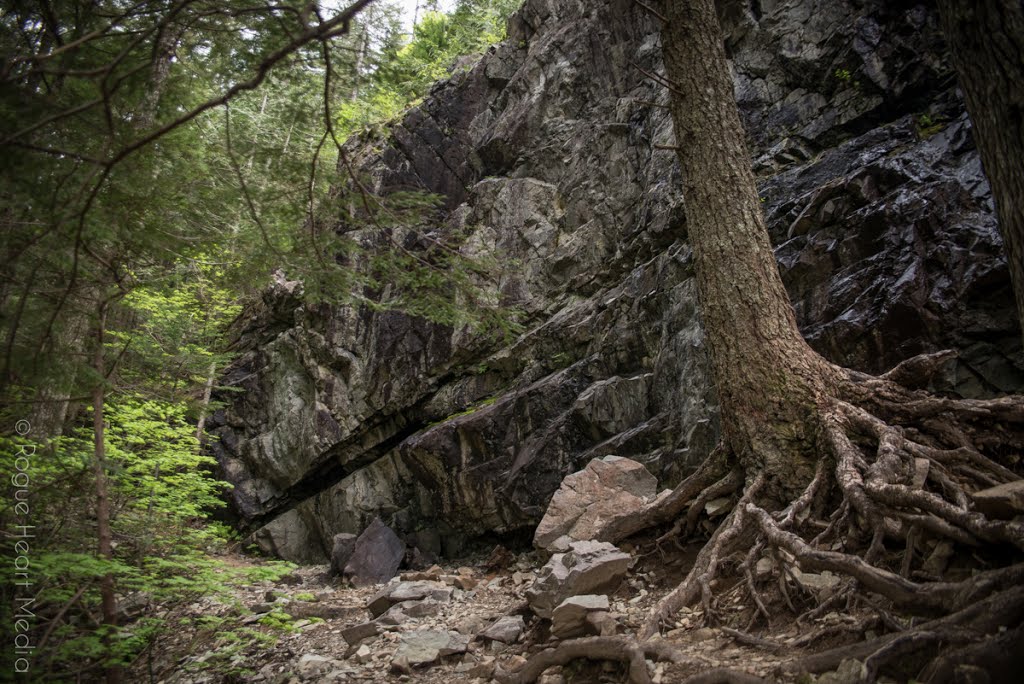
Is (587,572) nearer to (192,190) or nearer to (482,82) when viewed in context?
(192,190)

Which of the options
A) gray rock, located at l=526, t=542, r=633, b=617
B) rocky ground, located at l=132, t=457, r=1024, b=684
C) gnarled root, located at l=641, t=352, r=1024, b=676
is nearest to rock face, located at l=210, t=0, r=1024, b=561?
gnarled root, located at l=641, t=352, r=1024, b=676

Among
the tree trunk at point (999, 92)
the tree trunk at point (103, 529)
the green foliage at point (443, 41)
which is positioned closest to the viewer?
the tree trunk at point (999, 92)

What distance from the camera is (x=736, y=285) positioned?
15.7 ft

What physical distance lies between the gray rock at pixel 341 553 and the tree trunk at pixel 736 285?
33.3 ft

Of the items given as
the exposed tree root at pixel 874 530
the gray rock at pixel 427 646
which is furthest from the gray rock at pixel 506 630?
the exposed tree root at pixel 874 530

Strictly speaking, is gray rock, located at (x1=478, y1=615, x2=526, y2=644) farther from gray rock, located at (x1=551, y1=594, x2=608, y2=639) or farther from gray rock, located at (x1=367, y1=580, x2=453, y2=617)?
gray rock, located at (x1=367, y1=580, x2=453, y2=617)

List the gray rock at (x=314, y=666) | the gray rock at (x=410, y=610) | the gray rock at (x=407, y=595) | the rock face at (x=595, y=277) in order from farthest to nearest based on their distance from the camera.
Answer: the gray rock at (x=407, y=595) → the rock face at (x=595, y=277) → the gray rock at (x=410, y=610) → the gray rock at (x=314, y=666)

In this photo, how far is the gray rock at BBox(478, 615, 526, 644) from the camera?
4956 mm

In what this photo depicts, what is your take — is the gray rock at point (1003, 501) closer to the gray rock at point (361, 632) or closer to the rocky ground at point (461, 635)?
the rocky ground at point (461, 635)

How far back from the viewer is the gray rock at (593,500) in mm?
6168

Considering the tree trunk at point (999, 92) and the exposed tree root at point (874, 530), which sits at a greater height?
the tree trunk at point (999, 92)

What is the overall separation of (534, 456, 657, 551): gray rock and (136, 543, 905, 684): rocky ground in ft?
2.43

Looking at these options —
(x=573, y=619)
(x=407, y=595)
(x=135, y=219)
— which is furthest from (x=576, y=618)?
(x=135, y=219)

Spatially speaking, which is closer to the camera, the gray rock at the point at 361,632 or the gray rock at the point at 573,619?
the gray rock at the point at 573,619
